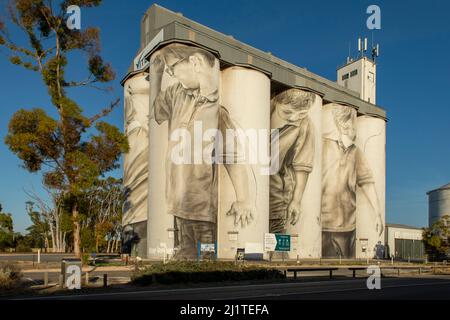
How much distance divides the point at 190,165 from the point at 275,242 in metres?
15.2

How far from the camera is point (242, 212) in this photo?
5644 cm

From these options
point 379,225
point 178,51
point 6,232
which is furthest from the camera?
point 6,232

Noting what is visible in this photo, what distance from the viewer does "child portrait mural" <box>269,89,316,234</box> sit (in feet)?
212

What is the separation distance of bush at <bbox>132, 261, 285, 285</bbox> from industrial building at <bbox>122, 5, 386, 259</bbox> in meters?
11.0

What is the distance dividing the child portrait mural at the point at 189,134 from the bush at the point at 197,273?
21906 mm

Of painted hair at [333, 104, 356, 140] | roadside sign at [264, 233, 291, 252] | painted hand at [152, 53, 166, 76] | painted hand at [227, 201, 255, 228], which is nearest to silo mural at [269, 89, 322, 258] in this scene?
painted hair at [333, 104, 356, 140]

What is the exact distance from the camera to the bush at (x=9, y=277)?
20406 mm

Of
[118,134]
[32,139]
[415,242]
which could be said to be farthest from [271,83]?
[415,242]

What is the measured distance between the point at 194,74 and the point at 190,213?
15071mm

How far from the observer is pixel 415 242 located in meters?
96.2

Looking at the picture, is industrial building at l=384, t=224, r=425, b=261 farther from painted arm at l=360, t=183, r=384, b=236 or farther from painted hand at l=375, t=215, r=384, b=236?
painted arm at l=360, t=183, r=384, b=236

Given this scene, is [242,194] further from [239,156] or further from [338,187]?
[338,187]

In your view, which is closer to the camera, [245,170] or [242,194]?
[242,194]

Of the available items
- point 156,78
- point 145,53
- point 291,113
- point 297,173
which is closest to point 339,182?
point 297,173
